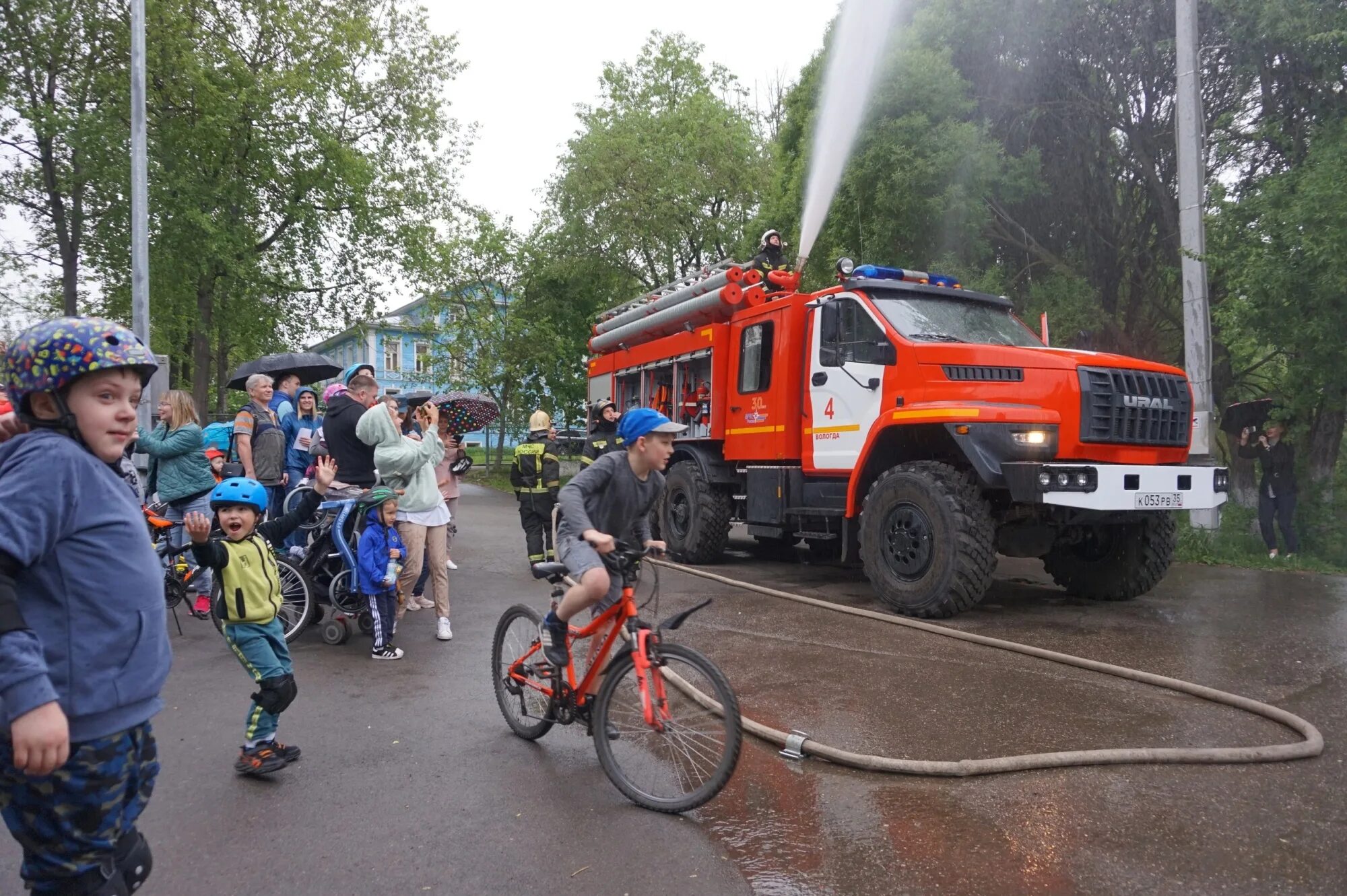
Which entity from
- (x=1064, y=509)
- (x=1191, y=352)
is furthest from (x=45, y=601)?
(x=1191, y=352)

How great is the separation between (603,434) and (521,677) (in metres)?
8.65

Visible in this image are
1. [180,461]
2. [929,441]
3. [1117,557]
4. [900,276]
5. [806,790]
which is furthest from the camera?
[900,276]

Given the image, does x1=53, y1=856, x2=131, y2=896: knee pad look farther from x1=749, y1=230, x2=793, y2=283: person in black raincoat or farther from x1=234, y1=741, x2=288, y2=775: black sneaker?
x1=749, y1=230, x2=793, y2=283: person in black raincoat

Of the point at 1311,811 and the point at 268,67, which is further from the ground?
the point at 268,67

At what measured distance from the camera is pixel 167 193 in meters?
20.5

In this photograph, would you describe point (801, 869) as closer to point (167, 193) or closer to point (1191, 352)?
point (1191, 352)

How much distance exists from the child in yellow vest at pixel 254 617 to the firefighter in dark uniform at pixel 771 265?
23.2 ft

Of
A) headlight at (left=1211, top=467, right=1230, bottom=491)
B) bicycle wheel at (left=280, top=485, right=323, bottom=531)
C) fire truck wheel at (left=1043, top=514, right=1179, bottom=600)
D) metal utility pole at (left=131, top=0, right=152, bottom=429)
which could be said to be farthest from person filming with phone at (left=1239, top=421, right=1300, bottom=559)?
metal utility pole at (left=131, top=0, right=152, bottom=429)

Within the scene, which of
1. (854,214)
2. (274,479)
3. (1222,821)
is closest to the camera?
(1222,821)

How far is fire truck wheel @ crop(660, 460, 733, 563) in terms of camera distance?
36.0 ft

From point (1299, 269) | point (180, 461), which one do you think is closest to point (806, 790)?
point (180, 461)

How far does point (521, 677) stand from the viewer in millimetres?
4812

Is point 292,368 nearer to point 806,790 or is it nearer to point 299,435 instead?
point 299,435

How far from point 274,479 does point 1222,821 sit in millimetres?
7408
